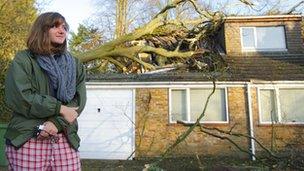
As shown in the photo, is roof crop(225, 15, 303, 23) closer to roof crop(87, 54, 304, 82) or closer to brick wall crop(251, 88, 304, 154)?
roof crop(87, 54, 304, 82)

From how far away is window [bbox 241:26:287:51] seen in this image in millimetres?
19672

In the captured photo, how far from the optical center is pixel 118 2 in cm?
3186

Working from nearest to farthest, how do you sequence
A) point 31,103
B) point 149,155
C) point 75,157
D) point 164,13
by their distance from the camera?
point 31,103 < point 75,157 < point 149,155 < point 164,13

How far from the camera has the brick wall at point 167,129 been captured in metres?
16.4

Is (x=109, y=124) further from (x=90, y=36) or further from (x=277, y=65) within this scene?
(x=90, y=36)

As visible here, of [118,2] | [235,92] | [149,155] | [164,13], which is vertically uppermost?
[118,2]

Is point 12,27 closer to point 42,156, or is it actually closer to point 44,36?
point 44,36

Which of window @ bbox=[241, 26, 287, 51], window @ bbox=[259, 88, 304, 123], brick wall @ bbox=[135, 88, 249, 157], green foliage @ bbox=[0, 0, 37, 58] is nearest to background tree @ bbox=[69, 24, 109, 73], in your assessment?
green foliage @ bbox=[0, 0, 37, 58]

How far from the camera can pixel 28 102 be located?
8.80ft

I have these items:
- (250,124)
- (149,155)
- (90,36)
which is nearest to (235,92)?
(250,124)

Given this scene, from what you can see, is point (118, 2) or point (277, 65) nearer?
point (277, 65)

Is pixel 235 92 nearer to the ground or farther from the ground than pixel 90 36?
nearer to the ground

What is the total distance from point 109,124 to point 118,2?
17332 mm

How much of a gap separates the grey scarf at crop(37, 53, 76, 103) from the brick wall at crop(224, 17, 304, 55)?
56.6ft
